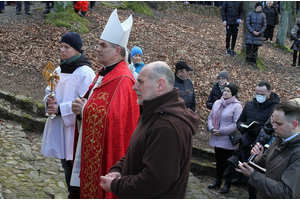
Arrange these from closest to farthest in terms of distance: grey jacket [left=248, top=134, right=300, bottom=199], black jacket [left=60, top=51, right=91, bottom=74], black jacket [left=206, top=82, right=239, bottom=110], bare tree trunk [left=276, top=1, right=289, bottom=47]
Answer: grey jacket [left=248, top=134, right=300, bottom=199] → black jacket [left=60, top=51, right=91, bottom=74] → black jacket [left=206, top=82, right=239, bottom=110] → bare tree trunk [left=276, top=1, right=289, bottom=47]

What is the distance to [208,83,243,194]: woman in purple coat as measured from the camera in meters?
6.24

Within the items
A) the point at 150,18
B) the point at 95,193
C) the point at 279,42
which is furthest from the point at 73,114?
the point at 279,42

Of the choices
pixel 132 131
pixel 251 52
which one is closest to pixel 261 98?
pixel 132 131

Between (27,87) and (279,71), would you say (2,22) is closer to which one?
(27,87)

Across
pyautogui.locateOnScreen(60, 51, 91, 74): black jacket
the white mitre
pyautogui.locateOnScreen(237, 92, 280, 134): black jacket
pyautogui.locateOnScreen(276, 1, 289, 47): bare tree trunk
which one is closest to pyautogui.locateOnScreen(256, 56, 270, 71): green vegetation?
pyautogui.locateOnScreen(276, 1, 289, 47): bare tree trunk

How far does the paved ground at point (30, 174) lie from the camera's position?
4.68 m

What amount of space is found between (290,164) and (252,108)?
Result: 2.70 m

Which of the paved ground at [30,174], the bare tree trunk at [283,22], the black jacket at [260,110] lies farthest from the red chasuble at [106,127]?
the bare tree trunk at [283,22]

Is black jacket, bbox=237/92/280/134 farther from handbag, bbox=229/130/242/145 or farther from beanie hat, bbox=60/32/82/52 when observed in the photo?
beanie hat, bbox=60/32/82/52

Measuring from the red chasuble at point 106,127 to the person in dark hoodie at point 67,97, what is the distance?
526mm

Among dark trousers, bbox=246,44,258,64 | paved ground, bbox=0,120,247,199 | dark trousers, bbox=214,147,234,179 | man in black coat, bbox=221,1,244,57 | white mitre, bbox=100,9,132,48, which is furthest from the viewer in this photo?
man in black coat, bbox=221,1,244,57

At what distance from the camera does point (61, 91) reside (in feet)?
14.5

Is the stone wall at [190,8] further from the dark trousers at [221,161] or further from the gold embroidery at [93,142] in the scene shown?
the gold embroidery at [93,142]

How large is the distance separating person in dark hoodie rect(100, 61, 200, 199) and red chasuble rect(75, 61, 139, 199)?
3.07ft
